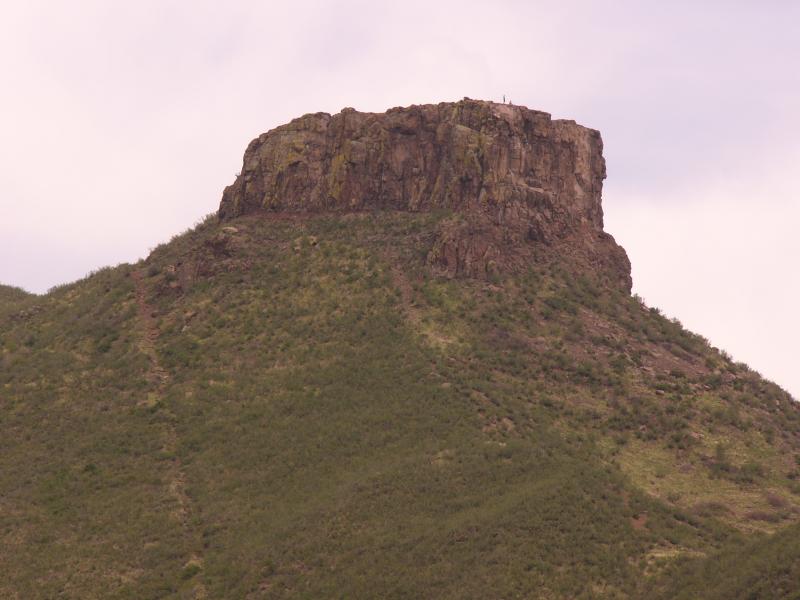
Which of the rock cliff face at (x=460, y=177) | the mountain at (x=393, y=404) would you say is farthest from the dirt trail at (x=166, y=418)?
the rock cliff face at (x=460, y=177)

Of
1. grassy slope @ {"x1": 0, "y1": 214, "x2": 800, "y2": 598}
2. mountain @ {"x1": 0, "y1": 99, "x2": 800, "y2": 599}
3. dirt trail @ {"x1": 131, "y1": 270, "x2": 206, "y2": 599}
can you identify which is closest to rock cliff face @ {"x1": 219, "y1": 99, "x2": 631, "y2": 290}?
mountain @ {"x1": 0, "y1": 99, "x2": 800, "y2": 599}

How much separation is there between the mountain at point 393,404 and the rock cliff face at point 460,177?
165 mm

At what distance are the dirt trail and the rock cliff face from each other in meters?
9.50

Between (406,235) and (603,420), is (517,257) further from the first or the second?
(603,420)

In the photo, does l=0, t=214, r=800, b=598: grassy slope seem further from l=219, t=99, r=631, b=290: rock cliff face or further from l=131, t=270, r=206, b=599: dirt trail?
l=219, t=99, r=631, b=290: rock cliff face

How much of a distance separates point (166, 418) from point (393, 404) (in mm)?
12312

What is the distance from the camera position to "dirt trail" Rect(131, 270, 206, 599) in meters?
50.7

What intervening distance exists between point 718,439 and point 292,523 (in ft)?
71.5

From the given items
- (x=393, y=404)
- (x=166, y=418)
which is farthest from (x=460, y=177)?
(x=166, y=418)

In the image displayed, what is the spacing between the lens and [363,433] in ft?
181

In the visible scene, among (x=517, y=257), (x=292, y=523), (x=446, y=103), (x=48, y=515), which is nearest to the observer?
(x=292, y=523)

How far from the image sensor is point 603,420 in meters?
56.4

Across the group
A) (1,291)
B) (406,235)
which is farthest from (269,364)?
(1,291)

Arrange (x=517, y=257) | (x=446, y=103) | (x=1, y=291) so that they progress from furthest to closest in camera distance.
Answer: (x=1, y=291)
(x=446, y=103)
(x=517, y=257)
